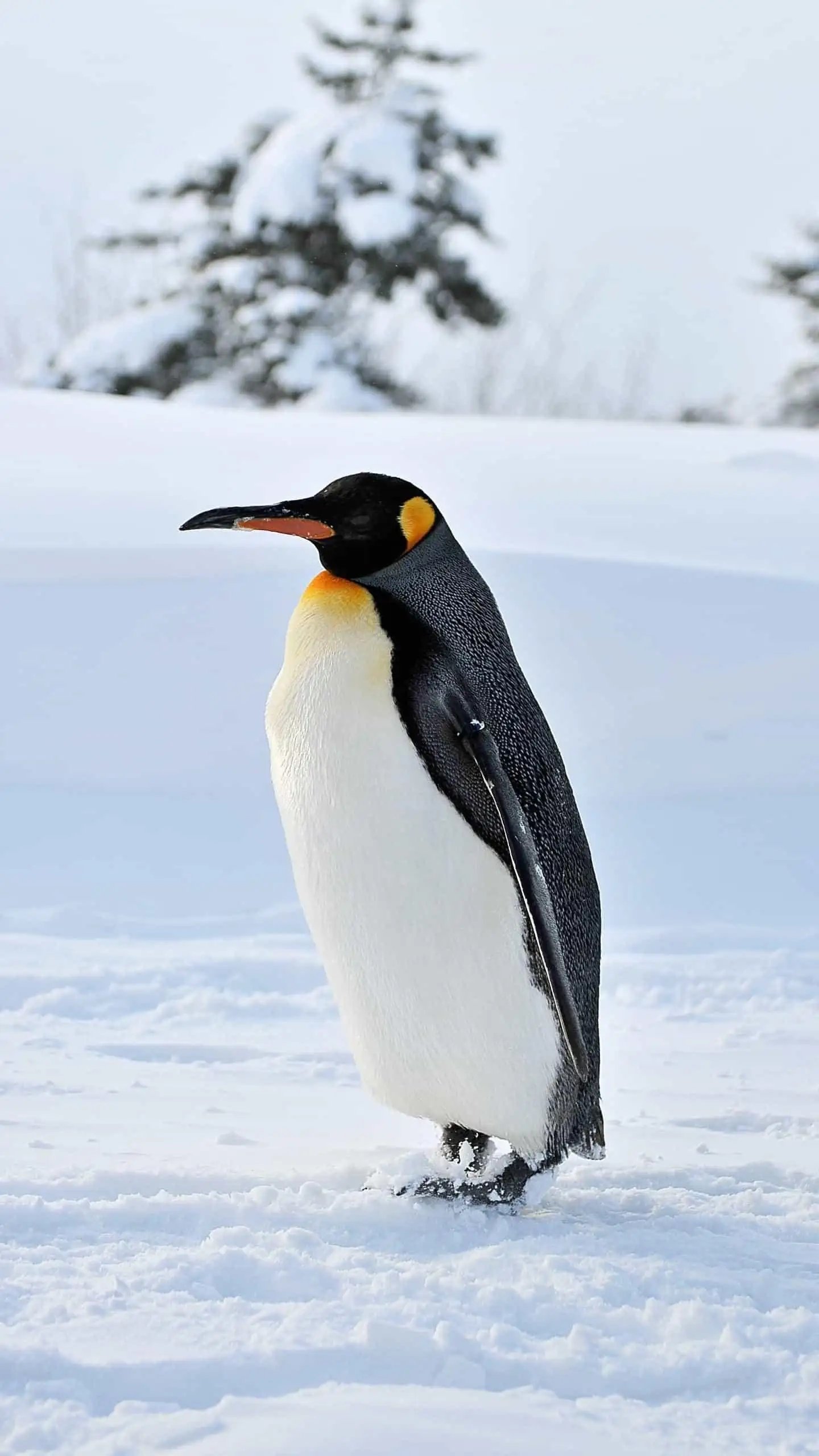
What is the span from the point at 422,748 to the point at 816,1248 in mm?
755

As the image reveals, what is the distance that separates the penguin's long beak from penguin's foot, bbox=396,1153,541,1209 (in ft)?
2.65

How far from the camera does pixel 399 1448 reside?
1.50 metres

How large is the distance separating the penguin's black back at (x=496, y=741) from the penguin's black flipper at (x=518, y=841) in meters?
0.02

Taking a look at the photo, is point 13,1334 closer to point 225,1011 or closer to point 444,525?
point 444,525

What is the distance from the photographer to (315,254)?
1438 centimetres

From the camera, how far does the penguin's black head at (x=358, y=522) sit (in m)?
2.13

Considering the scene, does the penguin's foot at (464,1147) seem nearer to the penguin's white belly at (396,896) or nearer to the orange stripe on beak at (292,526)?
the penguin's white belly at (396,896)

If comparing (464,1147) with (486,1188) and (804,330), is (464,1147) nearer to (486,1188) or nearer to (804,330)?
(486,1188)

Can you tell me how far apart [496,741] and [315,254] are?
1295cm

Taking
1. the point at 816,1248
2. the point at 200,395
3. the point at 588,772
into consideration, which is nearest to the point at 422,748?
the point at 816,1248

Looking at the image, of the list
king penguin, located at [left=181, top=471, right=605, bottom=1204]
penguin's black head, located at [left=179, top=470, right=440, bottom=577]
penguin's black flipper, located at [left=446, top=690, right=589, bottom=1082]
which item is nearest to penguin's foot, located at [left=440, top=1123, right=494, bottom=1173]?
king penguin, located at [left=181, top=471, right=605, bottom=1204]

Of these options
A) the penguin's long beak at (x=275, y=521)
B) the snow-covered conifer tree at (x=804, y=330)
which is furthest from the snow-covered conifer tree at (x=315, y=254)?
the penguin's long beak at (x=275, y=521)

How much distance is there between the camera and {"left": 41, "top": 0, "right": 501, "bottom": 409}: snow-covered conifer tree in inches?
552

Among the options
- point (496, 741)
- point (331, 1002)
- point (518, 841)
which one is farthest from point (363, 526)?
point (331, 1002)
